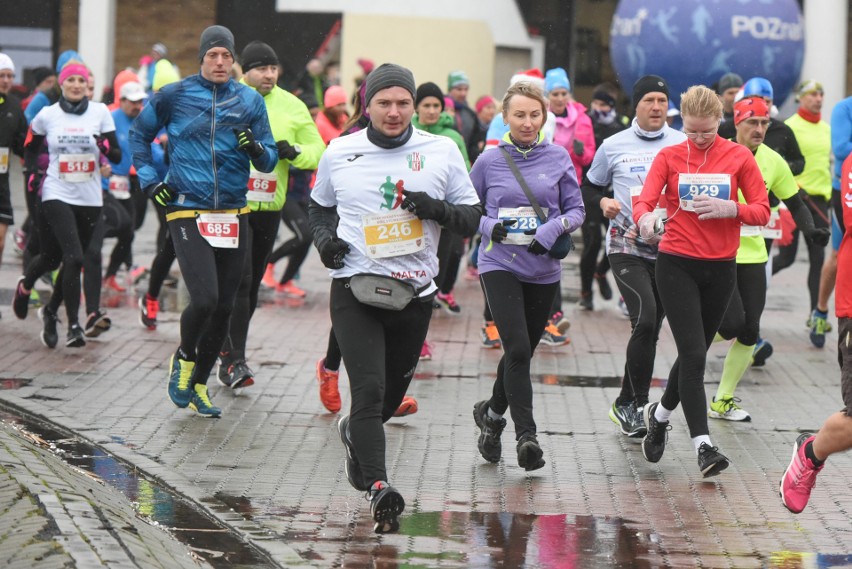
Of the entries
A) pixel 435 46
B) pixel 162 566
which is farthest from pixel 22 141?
pixel 435 46

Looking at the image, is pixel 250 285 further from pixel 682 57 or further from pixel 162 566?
pixel 682 57

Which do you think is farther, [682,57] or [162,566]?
[682,57]

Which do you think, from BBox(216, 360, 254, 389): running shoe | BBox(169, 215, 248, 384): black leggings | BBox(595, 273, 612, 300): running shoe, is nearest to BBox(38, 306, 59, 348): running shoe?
BBox(216, 360, 254, 389): running shoe

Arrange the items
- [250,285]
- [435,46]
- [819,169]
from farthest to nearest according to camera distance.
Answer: [435,46] → [819,169] → [250,285]

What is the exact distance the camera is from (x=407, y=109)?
634 cm

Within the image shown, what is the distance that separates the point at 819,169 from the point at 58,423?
290 inches

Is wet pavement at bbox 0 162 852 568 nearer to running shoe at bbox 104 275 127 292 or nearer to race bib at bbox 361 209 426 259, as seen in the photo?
race bib at bbox 361 209 426 259

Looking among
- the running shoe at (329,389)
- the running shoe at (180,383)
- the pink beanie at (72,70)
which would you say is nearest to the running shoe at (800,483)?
the running shoe at (329,389)

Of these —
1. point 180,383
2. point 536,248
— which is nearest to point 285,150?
point 180,383

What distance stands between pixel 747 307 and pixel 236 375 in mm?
3044

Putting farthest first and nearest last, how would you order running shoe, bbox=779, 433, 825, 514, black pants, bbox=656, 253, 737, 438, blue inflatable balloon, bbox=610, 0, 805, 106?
blue inflatable balloon, bbox=610, 0, 805, 106, black pants, bbox=656, 253, 737, 438, running shoe, bbox=779, 433, 825, 514

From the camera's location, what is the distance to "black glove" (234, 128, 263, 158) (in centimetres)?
830

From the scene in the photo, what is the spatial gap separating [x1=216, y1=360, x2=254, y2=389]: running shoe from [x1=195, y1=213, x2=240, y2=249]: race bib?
3.90 ft

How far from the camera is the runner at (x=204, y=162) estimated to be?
→ 27.5 feet
